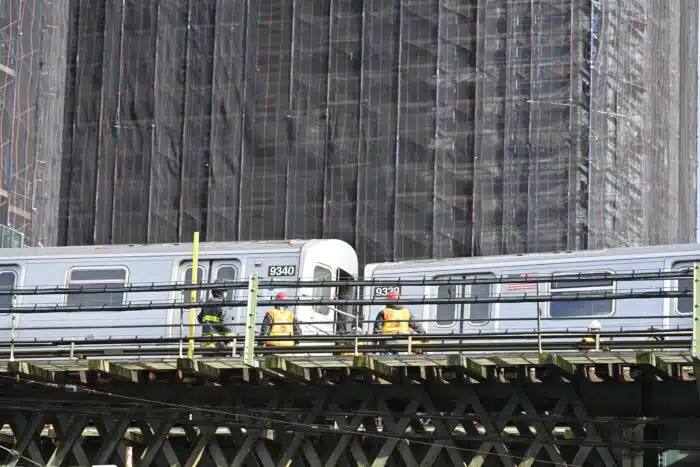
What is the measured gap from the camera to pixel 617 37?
199 ft

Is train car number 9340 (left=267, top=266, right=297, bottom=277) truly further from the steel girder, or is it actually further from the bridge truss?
the bridge truss

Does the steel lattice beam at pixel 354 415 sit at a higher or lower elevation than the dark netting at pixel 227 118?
lower

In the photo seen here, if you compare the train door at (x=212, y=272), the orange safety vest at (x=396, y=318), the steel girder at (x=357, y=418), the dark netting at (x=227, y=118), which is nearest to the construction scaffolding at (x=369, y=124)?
the dark netting at (x=227, y=118)

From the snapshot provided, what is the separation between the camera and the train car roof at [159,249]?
35625mm

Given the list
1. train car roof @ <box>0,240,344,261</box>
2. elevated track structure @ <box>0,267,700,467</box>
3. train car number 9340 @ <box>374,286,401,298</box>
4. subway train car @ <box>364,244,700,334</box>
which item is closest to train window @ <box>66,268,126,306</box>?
train car roof @ <box>0,240,344,261</box>

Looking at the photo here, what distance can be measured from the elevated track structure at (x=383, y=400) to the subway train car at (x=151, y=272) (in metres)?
10.2

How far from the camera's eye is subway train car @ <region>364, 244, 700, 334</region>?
3256 centimetres

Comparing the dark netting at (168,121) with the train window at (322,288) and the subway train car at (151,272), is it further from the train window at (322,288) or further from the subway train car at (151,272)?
the train window at (322,288)

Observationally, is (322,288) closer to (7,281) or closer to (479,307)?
(479,307)

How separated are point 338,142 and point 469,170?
17.8 ft

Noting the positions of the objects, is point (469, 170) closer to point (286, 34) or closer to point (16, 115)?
point (286, 34)

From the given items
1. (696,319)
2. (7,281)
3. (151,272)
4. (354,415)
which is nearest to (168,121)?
(7,281)

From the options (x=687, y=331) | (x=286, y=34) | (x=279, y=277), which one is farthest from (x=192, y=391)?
(x=286, y=34)

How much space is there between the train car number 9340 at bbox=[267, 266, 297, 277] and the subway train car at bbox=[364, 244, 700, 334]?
216 centimetres
